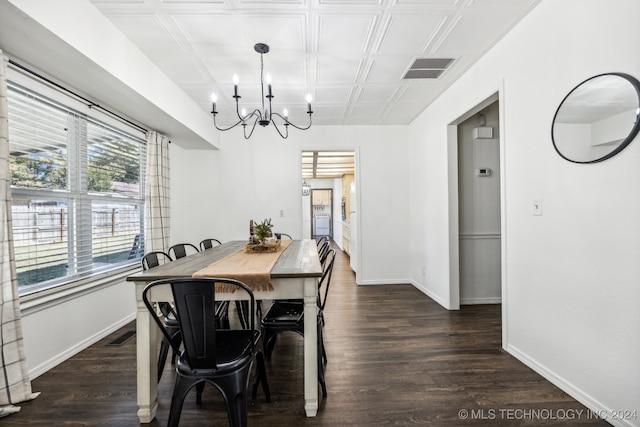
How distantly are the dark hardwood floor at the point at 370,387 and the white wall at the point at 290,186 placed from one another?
74.6 inches

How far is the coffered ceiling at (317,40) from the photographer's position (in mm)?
2080

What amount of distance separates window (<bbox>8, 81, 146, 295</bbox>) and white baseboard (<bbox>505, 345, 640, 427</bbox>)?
370 cm

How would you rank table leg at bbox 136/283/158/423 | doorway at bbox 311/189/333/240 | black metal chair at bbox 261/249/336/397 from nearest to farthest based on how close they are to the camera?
table leg at bbox 136/283/158/423, black metal chair at bbox 261/249/336/397, doorway at bbox 311/189/333/240

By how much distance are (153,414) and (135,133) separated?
303 cm

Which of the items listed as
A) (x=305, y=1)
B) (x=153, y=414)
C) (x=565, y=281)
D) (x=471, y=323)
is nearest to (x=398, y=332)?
(x=471, y=323)

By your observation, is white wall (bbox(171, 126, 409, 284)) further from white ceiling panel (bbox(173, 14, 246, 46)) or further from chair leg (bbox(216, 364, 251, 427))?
chair leg (bbox(216, 364, 251, 427))

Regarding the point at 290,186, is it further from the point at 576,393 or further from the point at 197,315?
the point at 576,393

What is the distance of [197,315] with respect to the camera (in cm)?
144

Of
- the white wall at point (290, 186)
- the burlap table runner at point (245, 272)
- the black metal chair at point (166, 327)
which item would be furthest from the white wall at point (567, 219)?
the black metal chair at point (166, 327)

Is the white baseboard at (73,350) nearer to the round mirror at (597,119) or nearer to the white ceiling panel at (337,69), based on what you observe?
the white ceiling panel at (337,69)

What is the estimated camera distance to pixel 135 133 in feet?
11.7

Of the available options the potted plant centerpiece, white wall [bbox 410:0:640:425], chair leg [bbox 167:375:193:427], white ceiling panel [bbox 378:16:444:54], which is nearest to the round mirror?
white wall [bbox 410:0:640:425]

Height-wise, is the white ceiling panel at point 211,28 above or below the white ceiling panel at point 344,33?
below

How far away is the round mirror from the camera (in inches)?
59.7
